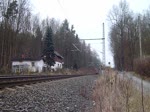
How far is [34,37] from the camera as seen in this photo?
8194 cm

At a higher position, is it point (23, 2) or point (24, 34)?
point (23, 2)

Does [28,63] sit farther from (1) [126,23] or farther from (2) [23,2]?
(1) [126,23]

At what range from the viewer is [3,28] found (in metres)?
52.2

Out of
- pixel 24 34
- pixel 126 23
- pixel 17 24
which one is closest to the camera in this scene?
pixel 17 24

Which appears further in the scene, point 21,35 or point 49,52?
point 49,52

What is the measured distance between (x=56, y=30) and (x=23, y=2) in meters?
41.5

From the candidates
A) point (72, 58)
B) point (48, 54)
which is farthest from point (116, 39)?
point (72, 58)

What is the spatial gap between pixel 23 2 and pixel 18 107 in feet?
160

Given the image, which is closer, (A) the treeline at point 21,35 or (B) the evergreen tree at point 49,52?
(A) the treeline at point 21,35

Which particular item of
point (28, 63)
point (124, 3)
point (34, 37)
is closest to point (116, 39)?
point (124, 3)

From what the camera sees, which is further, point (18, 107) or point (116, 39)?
point (116, 39)

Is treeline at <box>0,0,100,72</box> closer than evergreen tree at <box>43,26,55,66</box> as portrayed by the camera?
Yes

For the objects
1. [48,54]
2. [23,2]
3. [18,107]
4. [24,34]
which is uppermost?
[23,2]

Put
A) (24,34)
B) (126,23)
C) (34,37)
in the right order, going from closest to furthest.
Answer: (126,23)
(24,34)
(34,37)
